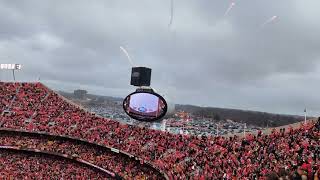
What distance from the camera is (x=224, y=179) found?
93.9ft

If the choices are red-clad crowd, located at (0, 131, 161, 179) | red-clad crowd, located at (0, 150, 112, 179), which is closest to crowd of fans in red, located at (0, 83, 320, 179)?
red-clad crowd, located at (0, 131, 161, 179)

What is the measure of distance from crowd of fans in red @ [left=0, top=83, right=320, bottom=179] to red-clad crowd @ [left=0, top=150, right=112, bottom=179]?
12.8ft

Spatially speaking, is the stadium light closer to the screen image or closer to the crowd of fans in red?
the crowd of fans in red

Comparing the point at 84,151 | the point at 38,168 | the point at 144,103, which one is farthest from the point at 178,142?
the point at 38,168

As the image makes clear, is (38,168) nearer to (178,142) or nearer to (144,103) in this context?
(144,103)

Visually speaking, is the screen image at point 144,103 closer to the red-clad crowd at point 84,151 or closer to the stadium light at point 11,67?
the red-clad crowd at point 84,151

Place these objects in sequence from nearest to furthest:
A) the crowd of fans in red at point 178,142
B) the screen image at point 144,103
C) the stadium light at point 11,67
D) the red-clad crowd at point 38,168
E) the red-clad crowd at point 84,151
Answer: the crowd of fans in red at point 178,142, the screen image at point 144,103, the red-clad crowd at point 84,151, the red-clad crowd at point 38,168, the stadium light at point 11,67

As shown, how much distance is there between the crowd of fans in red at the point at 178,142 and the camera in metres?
27.0

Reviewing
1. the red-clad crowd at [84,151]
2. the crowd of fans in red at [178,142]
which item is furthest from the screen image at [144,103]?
the red-clad crowd at [84,151]

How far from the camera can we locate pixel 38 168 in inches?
1994

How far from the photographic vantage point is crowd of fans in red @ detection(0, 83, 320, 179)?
27.0 m

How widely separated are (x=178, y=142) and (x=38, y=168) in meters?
19.3

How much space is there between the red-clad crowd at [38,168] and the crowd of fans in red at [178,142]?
390 centimetres

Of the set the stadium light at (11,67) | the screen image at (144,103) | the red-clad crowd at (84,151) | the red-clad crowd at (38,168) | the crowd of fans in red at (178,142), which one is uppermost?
the stadium light at (11,67)
